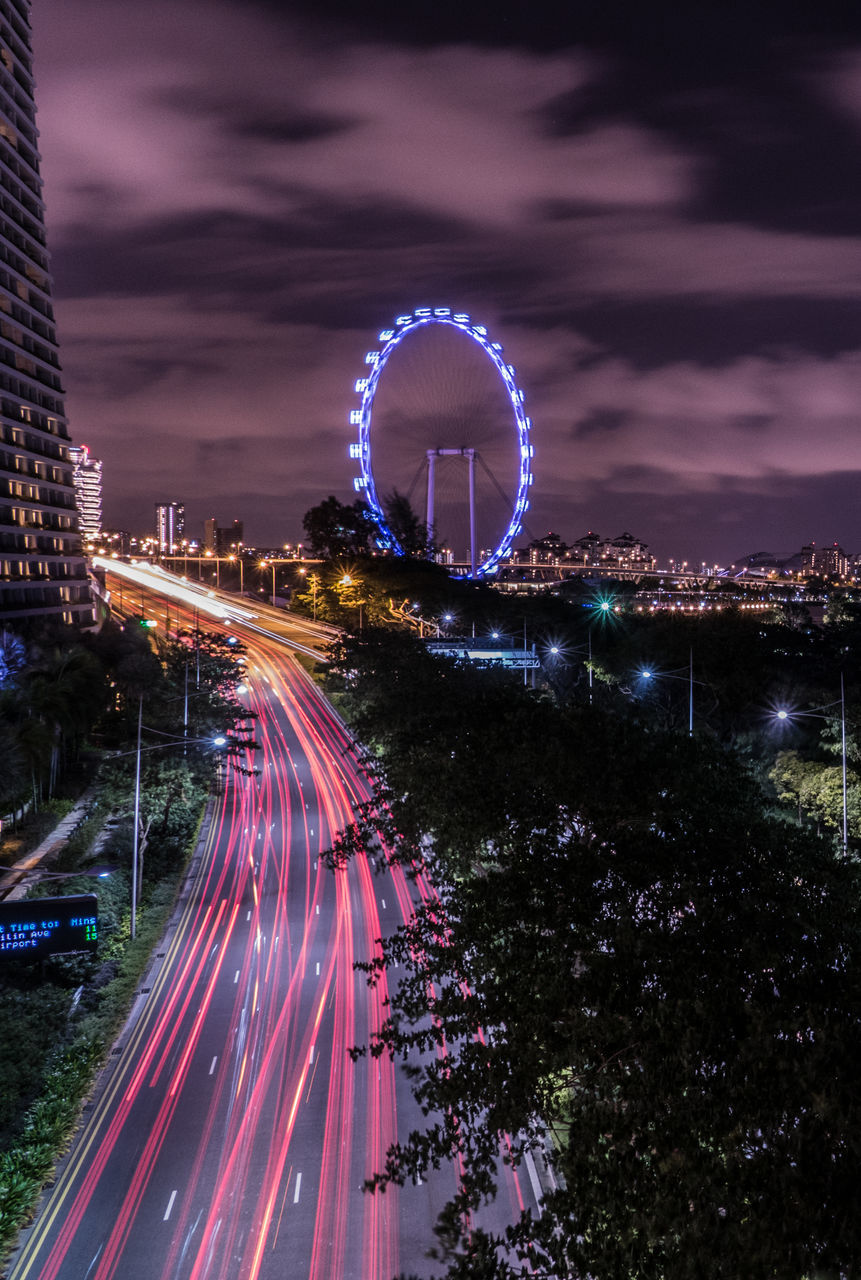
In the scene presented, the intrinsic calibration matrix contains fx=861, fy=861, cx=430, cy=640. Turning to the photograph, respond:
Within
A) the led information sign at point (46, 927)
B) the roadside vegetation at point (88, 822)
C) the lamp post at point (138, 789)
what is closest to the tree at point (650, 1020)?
the roadside vegetation at point (88, 822)

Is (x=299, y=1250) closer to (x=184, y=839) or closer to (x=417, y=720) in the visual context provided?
(x=417, y=720)

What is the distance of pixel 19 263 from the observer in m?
63.9

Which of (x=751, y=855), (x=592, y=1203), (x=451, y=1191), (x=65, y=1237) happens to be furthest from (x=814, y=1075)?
(x=65, y=1237)

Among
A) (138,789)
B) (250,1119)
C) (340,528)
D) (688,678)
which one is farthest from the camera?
(340,528)

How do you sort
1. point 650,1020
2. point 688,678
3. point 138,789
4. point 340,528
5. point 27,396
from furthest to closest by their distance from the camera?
point 340,528 < point 27,396 < point 688,678 < point 138,789 < point 650,1020

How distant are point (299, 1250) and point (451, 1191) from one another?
317 centimetres

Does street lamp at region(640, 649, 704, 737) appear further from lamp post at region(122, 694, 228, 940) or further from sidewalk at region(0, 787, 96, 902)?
sidewalk at region(0, 787, 96, 902)

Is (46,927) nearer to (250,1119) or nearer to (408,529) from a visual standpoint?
(250,1119)

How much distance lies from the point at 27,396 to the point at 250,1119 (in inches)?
2346

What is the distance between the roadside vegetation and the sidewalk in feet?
1.05

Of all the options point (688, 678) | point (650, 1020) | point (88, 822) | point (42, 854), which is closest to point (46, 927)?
point (42, 854)

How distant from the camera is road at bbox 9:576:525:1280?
573 inches

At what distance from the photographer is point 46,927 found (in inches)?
906

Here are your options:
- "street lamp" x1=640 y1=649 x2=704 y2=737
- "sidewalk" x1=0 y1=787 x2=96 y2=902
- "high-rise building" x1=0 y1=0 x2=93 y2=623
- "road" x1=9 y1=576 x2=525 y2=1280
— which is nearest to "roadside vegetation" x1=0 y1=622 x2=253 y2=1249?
"sidewalk" x1=0 y1=787 x2=96 y2=902
